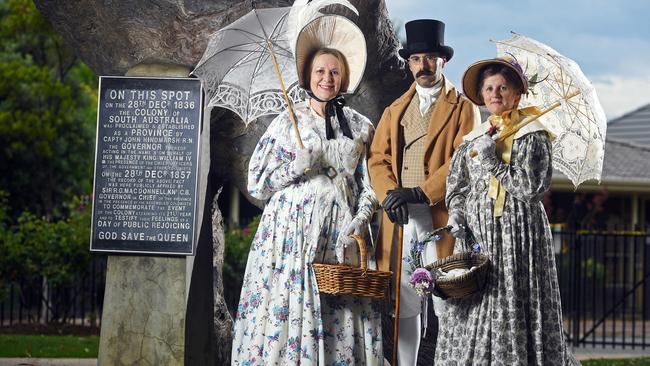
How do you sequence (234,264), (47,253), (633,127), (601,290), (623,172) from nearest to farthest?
(234,264) < (47,253) < (601,290) < (623,172) < (633,127)

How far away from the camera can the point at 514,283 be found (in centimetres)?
682

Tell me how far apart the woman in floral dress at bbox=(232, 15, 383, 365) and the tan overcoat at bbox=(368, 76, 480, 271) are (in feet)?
0.43

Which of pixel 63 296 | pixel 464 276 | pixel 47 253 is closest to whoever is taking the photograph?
pixel 464 276

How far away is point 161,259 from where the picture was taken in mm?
9211

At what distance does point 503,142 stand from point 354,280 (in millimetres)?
1268

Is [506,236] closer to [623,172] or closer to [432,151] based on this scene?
[432,151]

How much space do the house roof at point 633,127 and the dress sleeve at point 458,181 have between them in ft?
78.9

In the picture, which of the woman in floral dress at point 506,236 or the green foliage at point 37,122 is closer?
the woman in floral dress at point 506,236

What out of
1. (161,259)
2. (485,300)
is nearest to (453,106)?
(485,300)

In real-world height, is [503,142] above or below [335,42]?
below

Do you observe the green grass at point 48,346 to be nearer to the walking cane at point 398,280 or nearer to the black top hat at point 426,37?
the walking cane at point 398,280

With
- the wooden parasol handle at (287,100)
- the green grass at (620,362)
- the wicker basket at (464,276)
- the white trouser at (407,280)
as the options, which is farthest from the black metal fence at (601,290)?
the wicker basket at (464,276)

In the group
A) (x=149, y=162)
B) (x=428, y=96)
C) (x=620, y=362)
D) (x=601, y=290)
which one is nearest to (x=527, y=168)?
(x=428, y=96)

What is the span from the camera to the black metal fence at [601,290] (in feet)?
55.7
